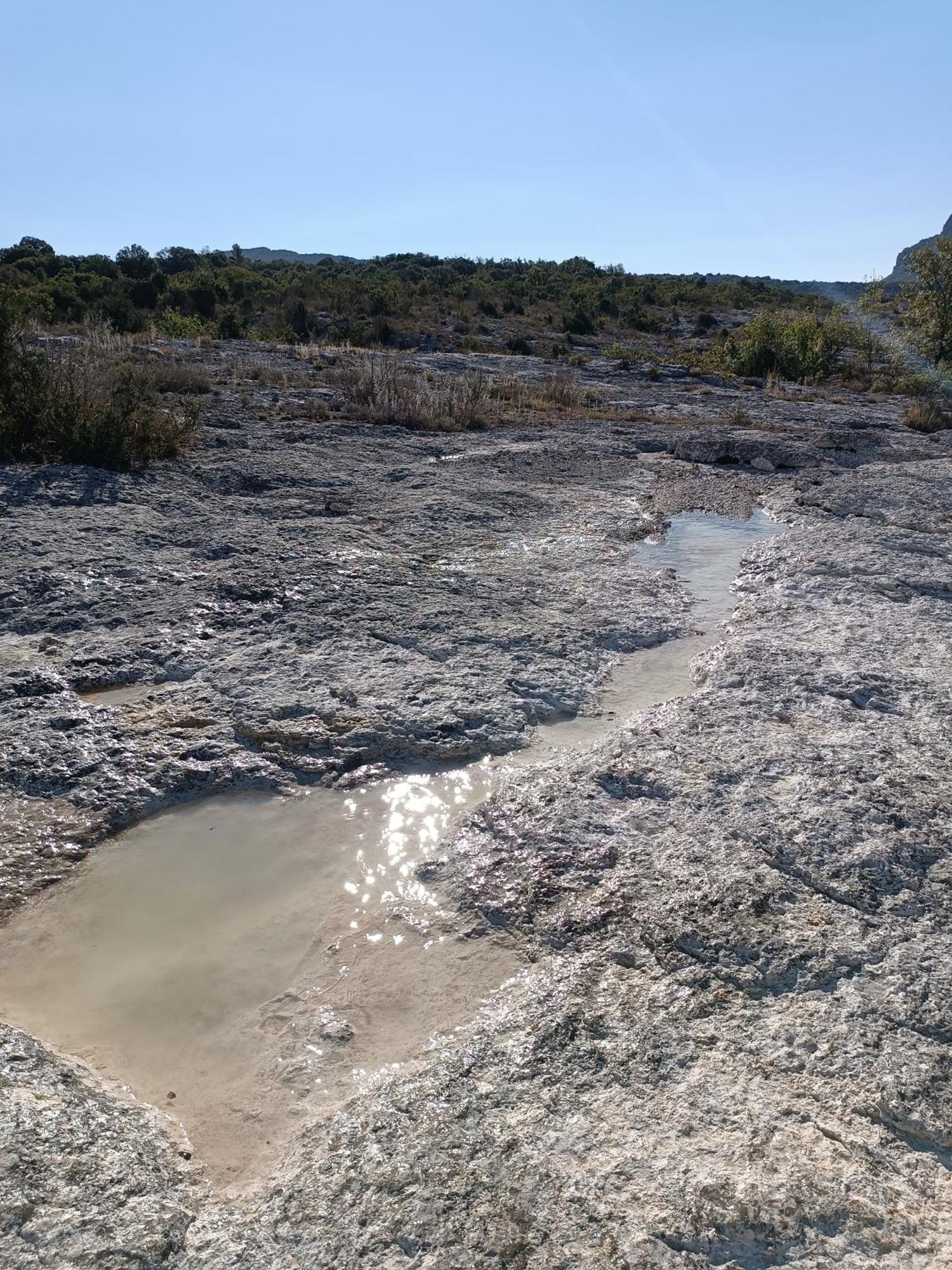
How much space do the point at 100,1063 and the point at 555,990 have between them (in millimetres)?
1114

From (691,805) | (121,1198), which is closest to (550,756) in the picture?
(691,805)

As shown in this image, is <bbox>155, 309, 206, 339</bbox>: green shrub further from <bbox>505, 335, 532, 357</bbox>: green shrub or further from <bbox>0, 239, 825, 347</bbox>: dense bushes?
<bbox>505, 335, 532, 357</bbox>: green shrub

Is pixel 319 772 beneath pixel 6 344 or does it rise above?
beneath

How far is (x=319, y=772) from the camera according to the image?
3.39m

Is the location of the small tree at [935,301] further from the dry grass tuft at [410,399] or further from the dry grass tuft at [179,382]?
the dry grass tuft at [179,382]

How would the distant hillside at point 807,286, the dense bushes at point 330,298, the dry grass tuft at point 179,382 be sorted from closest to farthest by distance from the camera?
the dry grass tuft at point 179,382, the dense bushes at point 330,298, the distant hillside at point 807,286

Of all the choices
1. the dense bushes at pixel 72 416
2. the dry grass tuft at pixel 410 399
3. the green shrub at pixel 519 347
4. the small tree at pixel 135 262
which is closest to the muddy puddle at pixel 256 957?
the dense bushes at pixel 72 416

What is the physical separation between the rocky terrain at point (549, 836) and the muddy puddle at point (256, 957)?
9 centimetres

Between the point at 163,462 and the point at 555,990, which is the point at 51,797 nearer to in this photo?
the point at 555,990

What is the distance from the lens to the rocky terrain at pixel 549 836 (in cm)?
171

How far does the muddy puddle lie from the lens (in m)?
2.14

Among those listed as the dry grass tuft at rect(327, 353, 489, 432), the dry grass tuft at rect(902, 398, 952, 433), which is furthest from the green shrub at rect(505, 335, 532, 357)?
the dry grass tuft at rect(902, 398, 952, 433)

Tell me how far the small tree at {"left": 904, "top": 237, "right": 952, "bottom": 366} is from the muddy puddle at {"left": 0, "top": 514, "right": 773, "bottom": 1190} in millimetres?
16391

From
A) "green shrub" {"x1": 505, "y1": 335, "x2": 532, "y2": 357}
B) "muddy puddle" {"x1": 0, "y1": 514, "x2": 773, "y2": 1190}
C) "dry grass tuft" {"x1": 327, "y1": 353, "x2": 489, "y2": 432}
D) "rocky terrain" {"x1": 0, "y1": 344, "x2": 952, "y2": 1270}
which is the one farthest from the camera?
"green shrub" {"x1": 505, "y1": 335, "x2": 532, "y2": 357}
